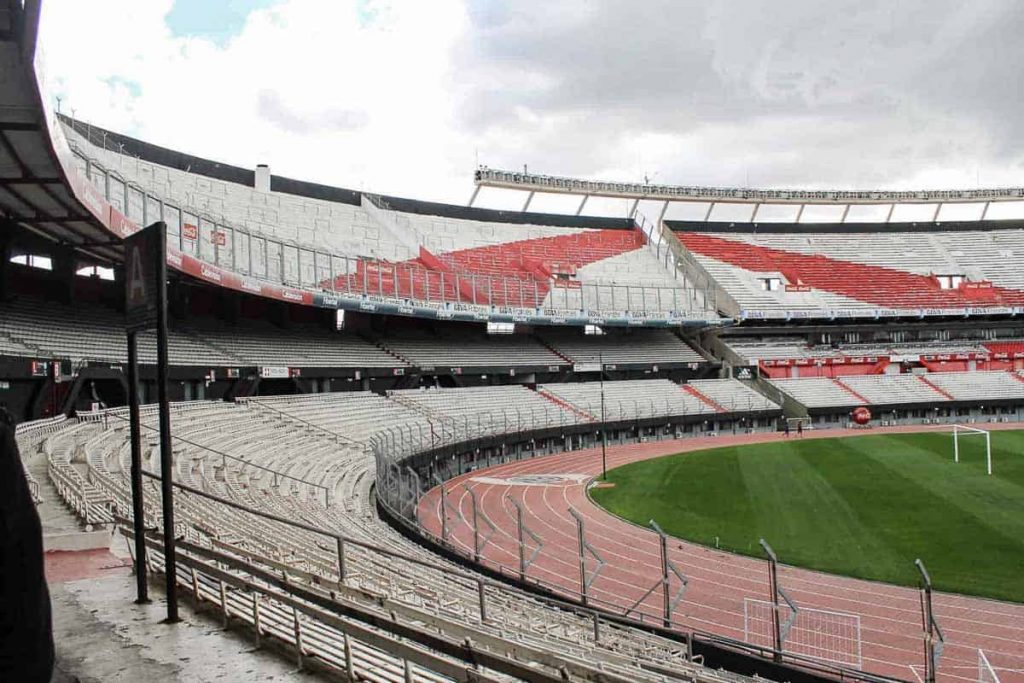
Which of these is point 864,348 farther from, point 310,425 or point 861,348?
point 310,425

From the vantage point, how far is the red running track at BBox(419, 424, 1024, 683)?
1249 cm

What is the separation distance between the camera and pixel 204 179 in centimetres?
4456

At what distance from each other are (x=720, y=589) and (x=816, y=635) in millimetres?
3461

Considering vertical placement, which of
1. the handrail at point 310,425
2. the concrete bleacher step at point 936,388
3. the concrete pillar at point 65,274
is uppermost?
the concrete pillar at point 65,274

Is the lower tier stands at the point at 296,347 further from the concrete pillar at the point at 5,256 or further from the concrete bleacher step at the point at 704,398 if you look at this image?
the concrete bleacher step at the point at 704,398

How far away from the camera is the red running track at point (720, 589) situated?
41.0 ft

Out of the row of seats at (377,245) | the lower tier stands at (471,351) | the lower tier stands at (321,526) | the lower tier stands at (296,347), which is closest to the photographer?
the lower tier stands at (321,526)

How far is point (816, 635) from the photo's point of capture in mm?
12547

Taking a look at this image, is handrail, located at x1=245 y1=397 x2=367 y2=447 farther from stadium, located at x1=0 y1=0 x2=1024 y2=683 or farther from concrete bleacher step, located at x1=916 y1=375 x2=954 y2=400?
concrete bleacher step, located at x1=916 y1=375 x2=954 y2=400

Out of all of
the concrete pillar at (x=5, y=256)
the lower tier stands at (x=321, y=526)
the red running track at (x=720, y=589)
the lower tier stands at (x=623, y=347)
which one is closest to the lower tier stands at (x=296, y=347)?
the lower tier stands at (x=321, y=526)

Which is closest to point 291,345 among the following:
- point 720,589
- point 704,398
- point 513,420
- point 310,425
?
point 310,425

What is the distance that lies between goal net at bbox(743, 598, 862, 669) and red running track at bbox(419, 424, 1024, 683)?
23 cm

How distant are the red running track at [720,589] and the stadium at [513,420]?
11 centimetres

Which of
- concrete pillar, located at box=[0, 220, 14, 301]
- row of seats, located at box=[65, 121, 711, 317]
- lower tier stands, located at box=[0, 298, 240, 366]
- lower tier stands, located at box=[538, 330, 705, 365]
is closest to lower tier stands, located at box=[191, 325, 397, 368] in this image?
row of seats, located at box=[65, 121, 711, 317]
